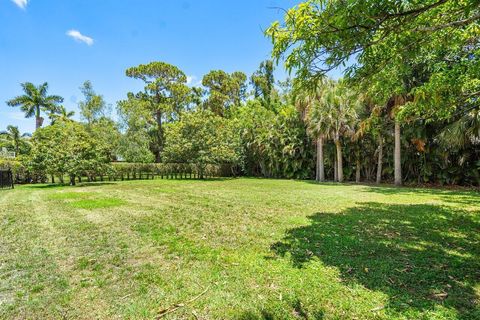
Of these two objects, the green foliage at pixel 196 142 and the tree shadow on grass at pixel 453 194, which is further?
the green foliage at pixel 196 142

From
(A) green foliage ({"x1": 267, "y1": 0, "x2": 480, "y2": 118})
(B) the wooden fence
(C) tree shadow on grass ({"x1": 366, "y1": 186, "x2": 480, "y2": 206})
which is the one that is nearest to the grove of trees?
(A) green foliage ({"x1": 267, "y1": 0, "x2": 480, "y2": 118})

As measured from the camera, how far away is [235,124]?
2530 cm

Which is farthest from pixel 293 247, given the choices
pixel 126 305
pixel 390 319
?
pixel 126 305

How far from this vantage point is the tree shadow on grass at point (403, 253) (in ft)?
9.00

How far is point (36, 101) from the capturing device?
30.8 metres

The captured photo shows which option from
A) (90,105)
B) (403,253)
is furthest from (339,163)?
(90,105)

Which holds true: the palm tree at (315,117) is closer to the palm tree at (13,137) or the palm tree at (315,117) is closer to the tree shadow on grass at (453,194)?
the tree shadow on grass at (453,194)

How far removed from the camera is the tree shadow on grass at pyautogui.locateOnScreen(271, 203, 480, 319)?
108 inches

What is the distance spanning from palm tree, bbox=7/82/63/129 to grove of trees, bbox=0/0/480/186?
136mm

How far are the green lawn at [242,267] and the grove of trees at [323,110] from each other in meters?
2.61

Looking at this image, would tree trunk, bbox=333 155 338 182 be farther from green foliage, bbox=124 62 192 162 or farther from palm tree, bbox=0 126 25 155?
palm tree, bbox=0 126 25 155

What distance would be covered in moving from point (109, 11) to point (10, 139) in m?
25.3

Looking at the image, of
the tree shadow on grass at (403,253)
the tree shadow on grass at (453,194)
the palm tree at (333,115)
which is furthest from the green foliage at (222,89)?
the tree shadow on grass at (403,253)

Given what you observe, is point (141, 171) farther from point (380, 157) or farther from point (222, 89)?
point (380, 157)
